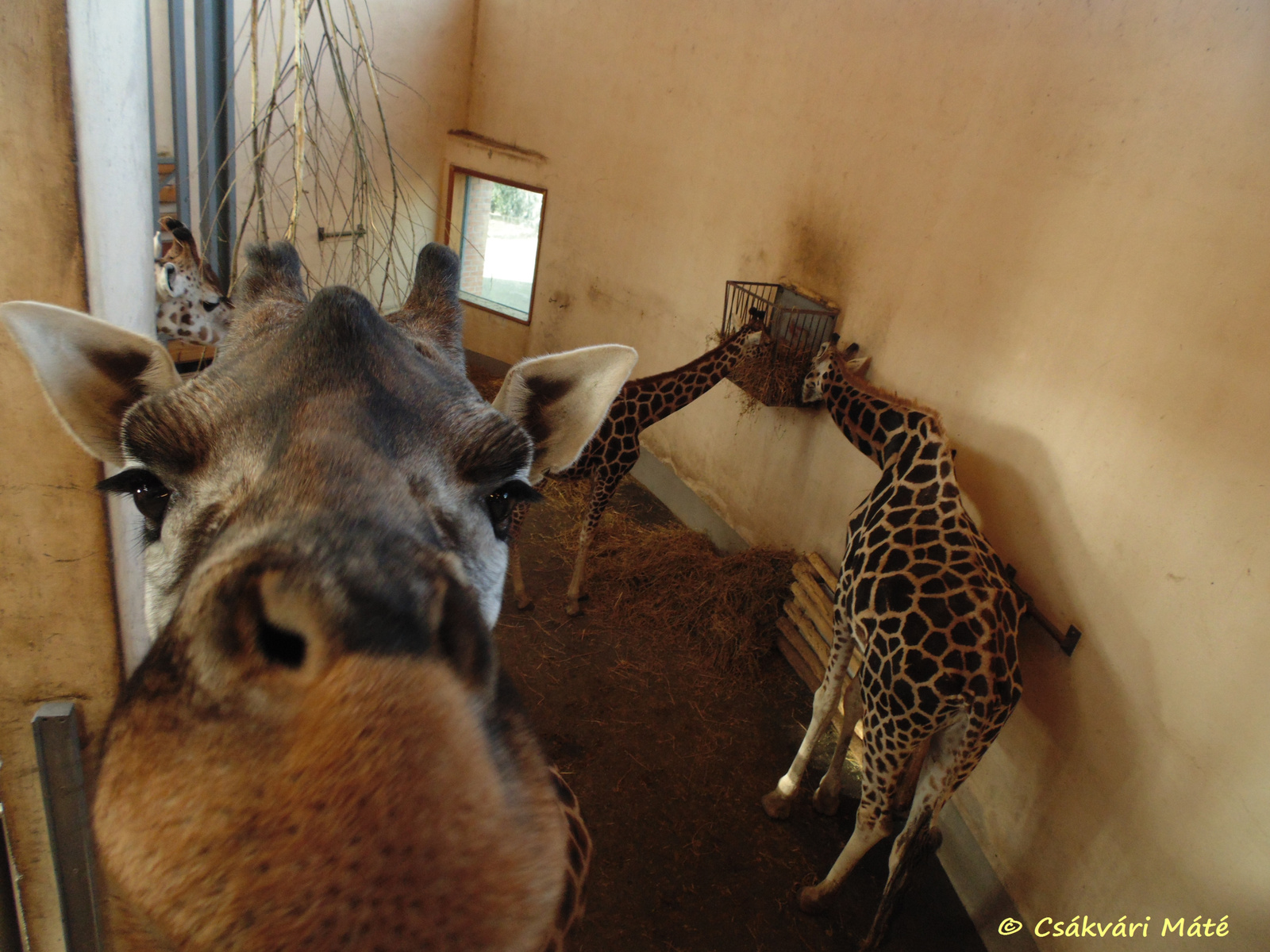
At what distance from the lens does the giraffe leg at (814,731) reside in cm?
412

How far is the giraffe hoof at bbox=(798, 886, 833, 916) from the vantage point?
3.71 meters

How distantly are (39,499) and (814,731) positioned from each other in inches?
149

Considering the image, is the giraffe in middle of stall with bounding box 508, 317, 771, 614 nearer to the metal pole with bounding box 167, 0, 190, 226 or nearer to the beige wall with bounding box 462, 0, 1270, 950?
the beige wall with bounding box 462, 0, 1270, 950

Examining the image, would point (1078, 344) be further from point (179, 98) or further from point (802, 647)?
point (179, 98)

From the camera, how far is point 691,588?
238 inches

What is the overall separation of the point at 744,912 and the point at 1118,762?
1961 mm

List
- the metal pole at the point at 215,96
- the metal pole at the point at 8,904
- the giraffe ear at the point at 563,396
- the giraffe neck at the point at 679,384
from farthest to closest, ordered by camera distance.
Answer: the metal pole at the point at 215,96, the giraffe neck at the point at 679,384, the metal pole at the point at 8,904, the giraffe ear at the point at 563,396

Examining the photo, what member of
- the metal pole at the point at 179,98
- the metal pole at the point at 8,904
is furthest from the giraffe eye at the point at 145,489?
the metal pole at the point at 179,98

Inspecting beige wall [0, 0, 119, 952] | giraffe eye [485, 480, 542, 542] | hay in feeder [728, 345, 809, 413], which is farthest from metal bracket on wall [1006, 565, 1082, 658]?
beige wall [0, 0, 119, 952]

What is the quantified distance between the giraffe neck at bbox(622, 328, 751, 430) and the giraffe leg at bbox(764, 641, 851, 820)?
7.99 feet

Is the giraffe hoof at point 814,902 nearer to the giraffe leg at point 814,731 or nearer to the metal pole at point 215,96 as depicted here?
the giraffe leg at point 814,731

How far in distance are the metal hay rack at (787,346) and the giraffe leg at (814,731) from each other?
80.9 inches

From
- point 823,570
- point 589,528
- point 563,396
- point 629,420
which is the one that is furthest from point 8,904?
point 823,570

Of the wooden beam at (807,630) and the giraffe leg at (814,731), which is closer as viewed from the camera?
the giraffe leg at (814,731)
